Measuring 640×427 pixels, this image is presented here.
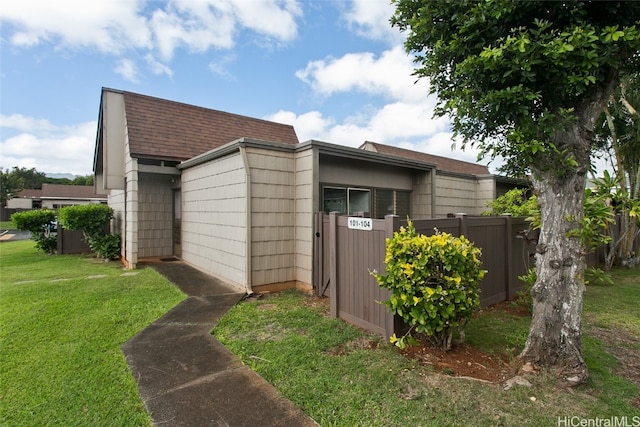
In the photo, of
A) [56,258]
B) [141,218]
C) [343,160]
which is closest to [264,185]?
[343,160]

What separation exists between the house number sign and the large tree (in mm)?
1547

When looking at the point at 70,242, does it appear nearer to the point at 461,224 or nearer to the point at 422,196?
the point at 422,196

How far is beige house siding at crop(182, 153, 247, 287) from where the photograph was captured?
6.34m

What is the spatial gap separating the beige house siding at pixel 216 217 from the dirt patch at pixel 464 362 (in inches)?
147

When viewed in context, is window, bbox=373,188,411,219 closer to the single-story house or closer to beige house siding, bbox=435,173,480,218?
the single-story house

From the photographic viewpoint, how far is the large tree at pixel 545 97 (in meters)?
2.58

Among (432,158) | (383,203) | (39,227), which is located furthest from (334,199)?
(432,158)

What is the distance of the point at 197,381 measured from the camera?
9.88 ft

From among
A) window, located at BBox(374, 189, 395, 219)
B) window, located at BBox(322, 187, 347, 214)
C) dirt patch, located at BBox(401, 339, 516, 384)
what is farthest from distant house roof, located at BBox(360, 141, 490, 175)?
dirt patch, located at BBox(401, 339, 516, 384)

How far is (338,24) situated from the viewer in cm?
816

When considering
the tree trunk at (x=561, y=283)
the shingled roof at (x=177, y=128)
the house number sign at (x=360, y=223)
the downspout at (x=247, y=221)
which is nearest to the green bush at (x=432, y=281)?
the tree trunk at (x=561, y=283)

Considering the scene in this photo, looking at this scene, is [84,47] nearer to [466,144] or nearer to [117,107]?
[117,107]

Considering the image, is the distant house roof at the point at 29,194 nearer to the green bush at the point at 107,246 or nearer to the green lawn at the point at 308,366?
the green bush at the point at 107,246

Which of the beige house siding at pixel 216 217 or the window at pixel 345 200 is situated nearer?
the beige house siding at pixel 216 217
